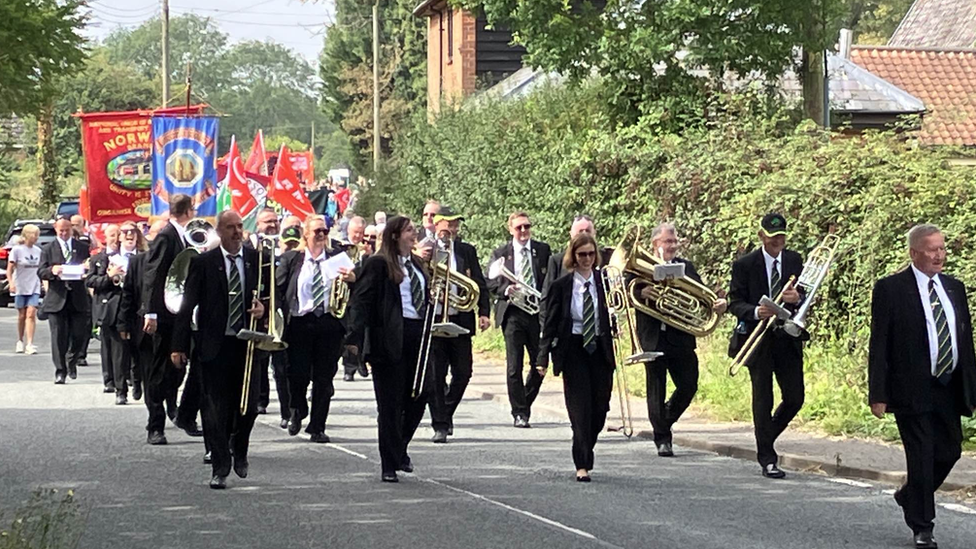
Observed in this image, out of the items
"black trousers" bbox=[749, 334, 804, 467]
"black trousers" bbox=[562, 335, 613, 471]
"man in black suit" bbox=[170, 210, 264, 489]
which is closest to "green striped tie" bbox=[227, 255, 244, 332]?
"man in black suit" bbox=[170, 210, 264, 489]

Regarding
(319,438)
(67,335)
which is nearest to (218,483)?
(319,438)

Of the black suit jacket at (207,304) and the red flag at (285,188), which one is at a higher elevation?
the red flag at (285,188)

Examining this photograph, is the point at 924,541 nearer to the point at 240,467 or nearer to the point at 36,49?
the point at 240,467

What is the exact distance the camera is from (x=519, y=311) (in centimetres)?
1603

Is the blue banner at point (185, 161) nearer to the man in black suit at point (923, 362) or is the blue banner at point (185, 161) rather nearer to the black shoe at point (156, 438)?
the black shoe at point (156, 438)

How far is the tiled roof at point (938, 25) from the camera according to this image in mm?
48781

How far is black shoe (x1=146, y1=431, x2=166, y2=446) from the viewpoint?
1424 cm

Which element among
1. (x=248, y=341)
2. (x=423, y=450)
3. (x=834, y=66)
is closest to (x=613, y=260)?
(x=423, y=450)

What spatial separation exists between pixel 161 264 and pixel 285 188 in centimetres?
1731

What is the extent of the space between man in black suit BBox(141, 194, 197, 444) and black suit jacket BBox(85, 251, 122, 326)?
98.4 inches

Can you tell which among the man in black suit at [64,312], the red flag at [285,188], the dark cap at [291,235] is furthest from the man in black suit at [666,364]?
the red flag at [285,188]

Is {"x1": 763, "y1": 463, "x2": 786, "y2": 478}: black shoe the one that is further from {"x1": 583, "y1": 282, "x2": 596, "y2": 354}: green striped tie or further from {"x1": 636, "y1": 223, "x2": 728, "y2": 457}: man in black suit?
{"x1": 583, "y1": 282, "x2": 596, "y2": 354}: green striped tie

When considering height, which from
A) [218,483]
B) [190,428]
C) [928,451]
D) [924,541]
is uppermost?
[928,451]

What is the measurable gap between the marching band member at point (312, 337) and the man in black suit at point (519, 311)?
1778 mm
